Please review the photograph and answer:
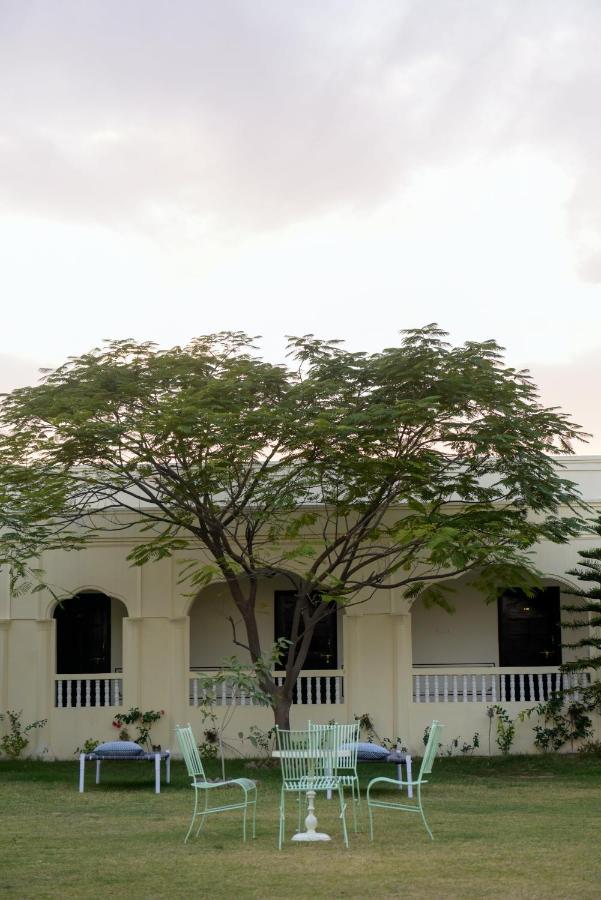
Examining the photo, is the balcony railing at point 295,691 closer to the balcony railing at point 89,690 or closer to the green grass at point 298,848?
the balcony railing at point 89,690

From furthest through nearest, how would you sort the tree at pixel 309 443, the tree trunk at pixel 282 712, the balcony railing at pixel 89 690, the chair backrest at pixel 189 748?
the balcony railing at pixel 89 690
the tree trunk at pixel 282 712
the tree at pixel 309 443
the chair backrest at pixel 189 748

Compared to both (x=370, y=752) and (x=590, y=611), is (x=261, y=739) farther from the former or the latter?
(x=590, y=611)

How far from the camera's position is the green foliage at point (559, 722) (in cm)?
2003

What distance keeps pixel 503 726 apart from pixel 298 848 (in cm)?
1007

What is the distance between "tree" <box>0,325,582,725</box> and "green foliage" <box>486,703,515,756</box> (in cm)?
251

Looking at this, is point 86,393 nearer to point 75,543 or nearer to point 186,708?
point 75,543

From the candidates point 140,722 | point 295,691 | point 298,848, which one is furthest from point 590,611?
point 298,848

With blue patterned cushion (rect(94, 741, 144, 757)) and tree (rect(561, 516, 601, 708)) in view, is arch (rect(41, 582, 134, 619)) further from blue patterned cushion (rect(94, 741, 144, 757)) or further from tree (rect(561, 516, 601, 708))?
tree (rect(561, 516, 601, 708))

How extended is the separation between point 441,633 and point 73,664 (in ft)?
23.2

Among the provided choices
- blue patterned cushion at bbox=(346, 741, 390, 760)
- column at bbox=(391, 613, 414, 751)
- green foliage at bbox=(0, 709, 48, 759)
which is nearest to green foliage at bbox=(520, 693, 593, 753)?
column at bbox=(391, 613, 414, 751)

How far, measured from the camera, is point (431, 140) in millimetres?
16016

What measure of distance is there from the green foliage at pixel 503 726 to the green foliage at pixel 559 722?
0.26 meters

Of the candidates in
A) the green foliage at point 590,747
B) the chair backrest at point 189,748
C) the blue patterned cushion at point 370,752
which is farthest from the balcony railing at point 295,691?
the chair backrest at point 189,748

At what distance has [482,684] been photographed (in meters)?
20.4
